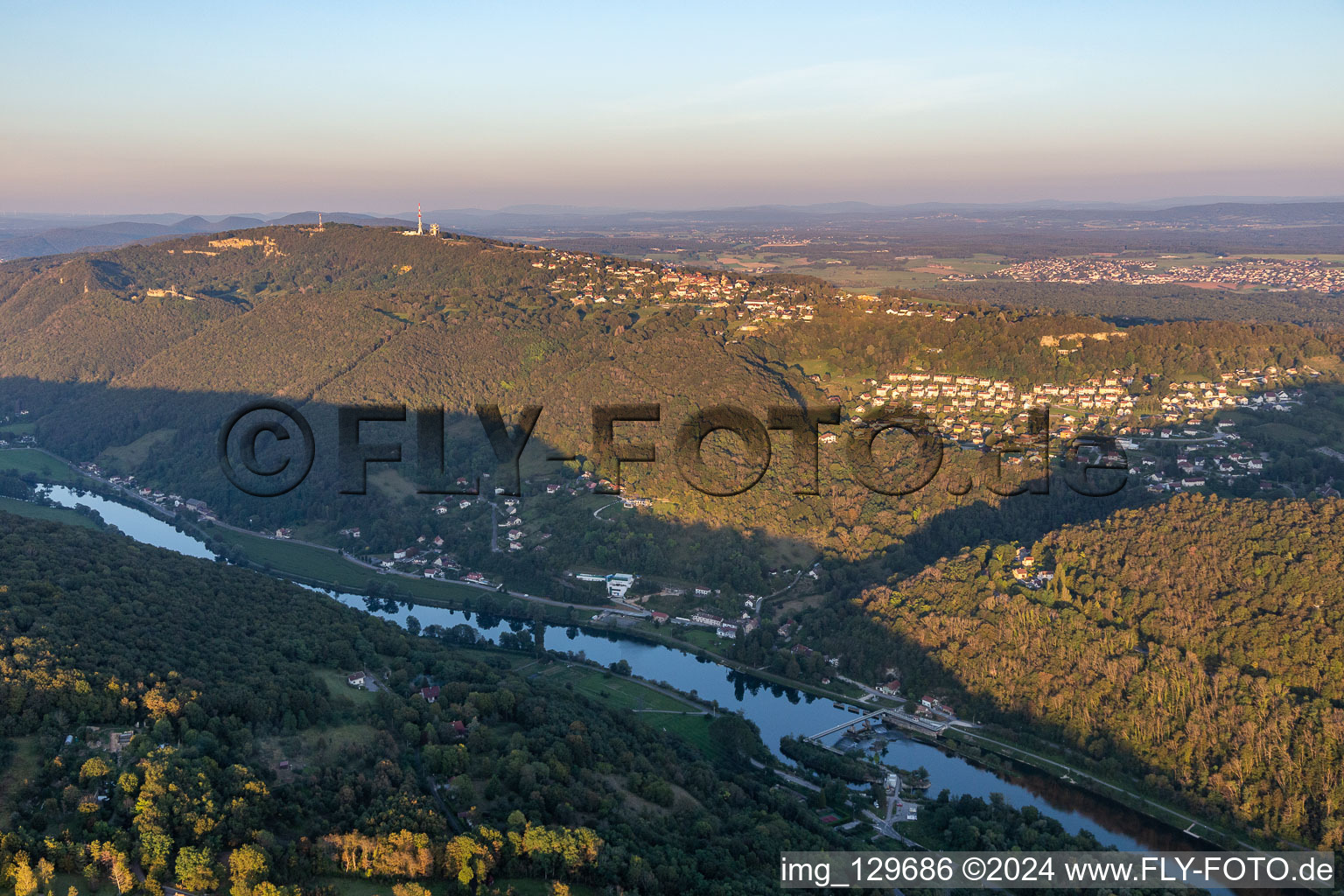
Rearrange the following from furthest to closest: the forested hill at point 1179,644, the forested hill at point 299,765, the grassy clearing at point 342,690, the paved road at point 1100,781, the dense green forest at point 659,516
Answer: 1. the forested hill at point 1179,644
2. the paved road at point 1100,781
3. the grassy clearing at point 342,690
4. the dense green forest at point 659,516
5. the forested hill at point 299,765

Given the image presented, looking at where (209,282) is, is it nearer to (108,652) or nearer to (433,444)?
(433,444)

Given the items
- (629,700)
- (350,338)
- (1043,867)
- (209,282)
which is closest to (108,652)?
(629,700)

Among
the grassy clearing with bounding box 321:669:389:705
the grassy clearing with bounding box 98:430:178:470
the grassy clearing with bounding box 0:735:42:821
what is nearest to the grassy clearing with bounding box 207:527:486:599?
the grassy clearing with bounding box 98:430:178:470

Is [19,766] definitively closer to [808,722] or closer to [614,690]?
[614,690]

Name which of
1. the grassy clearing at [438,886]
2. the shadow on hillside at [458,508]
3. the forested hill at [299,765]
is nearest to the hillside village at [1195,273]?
the shadow on hillside at [458,508]

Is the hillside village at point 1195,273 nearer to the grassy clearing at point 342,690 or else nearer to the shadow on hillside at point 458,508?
the shadow on hillside at point 458,508

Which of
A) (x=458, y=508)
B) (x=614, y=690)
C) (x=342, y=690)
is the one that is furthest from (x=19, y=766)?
(x=458, y=508)
